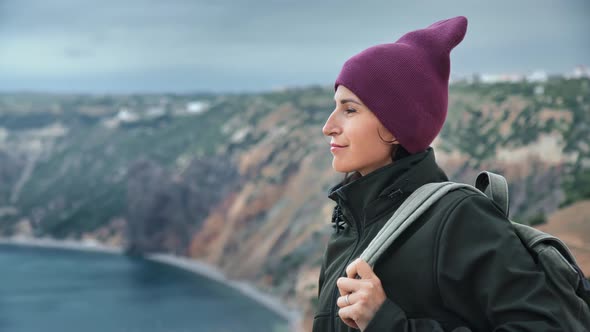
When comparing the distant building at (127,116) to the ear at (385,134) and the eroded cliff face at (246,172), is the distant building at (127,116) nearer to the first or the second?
the eroded cliff face at (246,172)

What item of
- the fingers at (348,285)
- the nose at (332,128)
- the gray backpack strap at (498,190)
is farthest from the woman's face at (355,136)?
the fingers at (348,285)

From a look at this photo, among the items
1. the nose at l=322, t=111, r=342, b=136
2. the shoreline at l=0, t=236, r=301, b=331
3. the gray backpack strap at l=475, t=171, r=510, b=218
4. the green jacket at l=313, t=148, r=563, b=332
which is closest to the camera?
the green jacket at l=313, t=148, r=563, b=332

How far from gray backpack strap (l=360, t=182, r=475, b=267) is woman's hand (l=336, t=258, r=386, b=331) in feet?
0.15

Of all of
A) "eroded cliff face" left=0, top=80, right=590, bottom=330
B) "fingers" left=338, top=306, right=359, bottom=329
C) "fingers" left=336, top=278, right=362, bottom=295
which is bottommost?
"eroded cliff face" left=0, top=80, right=590, bottom=330

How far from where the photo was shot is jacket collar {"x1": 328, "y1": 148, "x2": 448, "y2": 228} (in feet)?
7.69

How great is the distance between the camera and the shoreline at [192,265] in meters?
50.9

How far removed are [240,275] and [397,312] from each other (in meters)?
58.0

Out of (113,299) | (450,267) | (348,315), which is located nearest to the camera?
(450,267)

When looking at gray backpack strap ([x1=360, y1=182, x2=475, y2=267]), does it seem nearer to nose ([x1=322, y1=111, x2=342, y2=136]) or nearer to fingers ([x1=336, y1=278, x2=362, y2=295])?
fingers ([x1=336, y1=278, x2=362, y2=295])

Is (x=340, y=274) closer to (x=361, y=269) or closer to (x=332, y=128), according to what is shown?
(x=361, y=269)

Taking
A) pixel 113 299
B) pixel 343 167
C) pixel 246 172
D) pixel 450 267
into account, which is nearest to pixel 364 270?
pixel 450 267

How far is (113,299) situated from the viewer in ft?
200

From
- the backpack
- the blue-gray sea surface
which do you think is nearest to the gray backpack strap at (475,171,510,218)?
the backpack

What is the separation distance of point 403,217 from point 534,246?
36 centimetres
